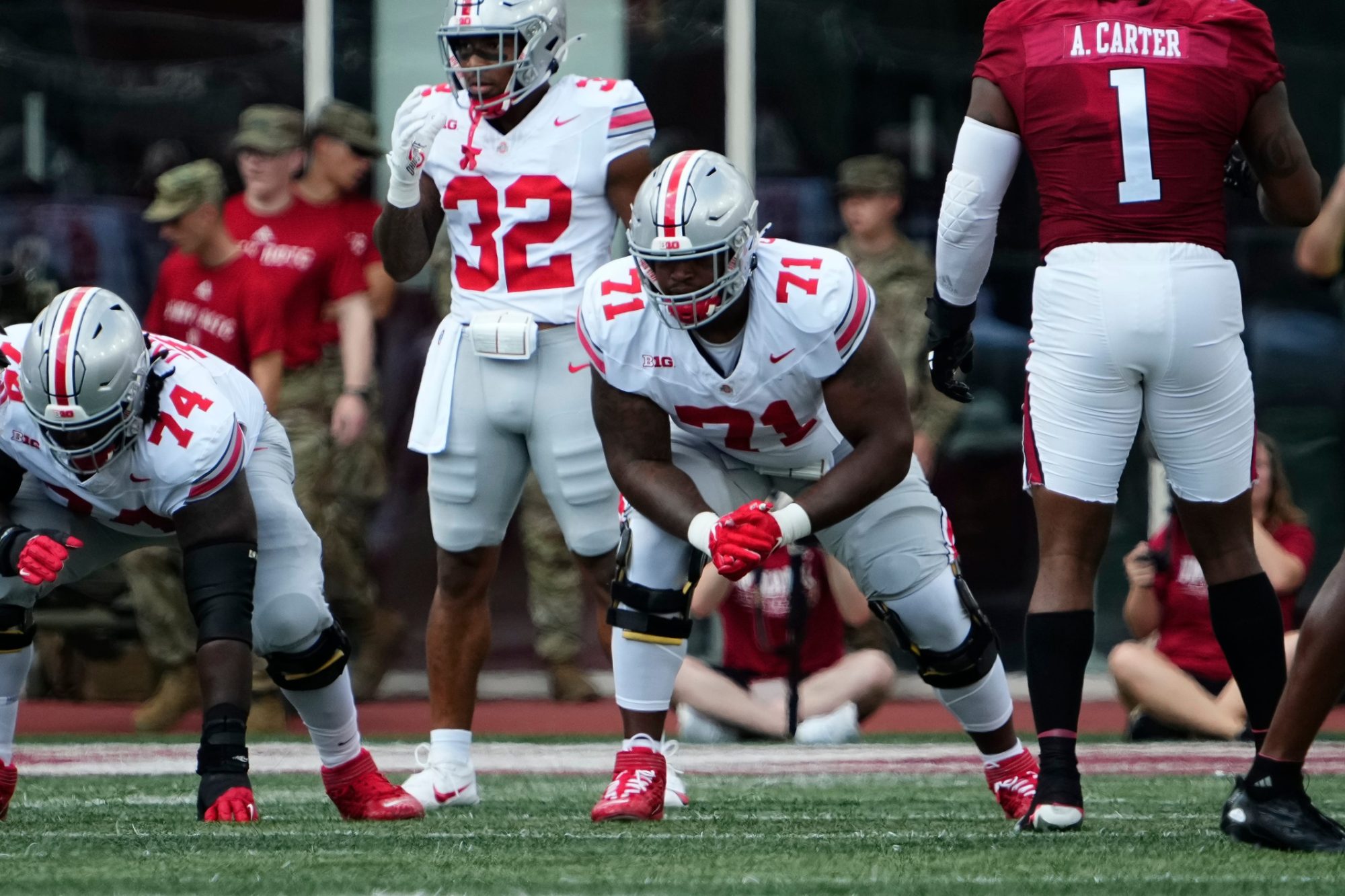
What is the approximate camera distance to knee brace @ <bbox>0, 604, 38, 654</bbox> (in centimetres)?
489

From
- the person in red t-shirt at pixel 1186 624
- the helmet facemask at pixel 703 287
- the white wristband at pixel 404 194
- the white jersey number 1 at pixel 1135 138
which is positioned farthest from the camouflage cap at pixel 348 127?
the white jersey number 1 at pixel 1135 138

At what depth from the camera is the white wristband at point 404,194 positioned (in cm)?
541

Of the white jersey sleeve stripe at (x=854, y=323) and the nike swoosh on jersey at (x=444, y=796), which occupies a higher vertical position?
the white jersey sleeve stripe at (x=854, y=323)

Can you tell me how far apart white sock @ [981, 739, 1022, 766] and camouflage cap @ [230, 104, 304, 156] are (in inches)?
158

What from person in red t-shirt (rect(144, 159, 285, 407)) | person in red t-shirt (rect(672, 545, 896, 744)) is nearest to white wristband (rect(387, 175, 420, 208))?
person in red t-shirt (rect(144, 159, 285, 407))

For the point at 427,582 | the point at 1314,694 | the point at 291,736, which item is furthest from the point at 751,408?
the point at 427,582

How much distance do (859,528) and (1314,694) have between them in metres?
1.16

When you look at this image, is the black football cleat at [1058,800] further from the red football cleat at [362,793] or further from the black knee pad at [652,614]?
the red football cleat at [362,793]

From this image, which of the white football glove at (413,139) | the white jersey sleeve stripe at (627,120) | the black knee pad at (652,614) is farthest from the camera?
the white jersey sleeve stripe at (627,120)

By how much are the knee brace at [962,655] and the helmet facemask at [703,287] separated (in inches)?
31.8

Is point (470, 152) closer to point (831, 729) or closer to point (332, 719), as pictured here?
point (332, 719)

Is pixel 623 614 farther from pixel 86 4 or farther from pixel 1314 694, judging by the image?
pixel 86 4

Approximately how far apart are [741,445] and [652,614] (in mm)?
415

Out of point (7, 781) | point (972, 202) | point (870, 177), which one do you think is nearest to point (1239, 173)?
point (972, 202)
